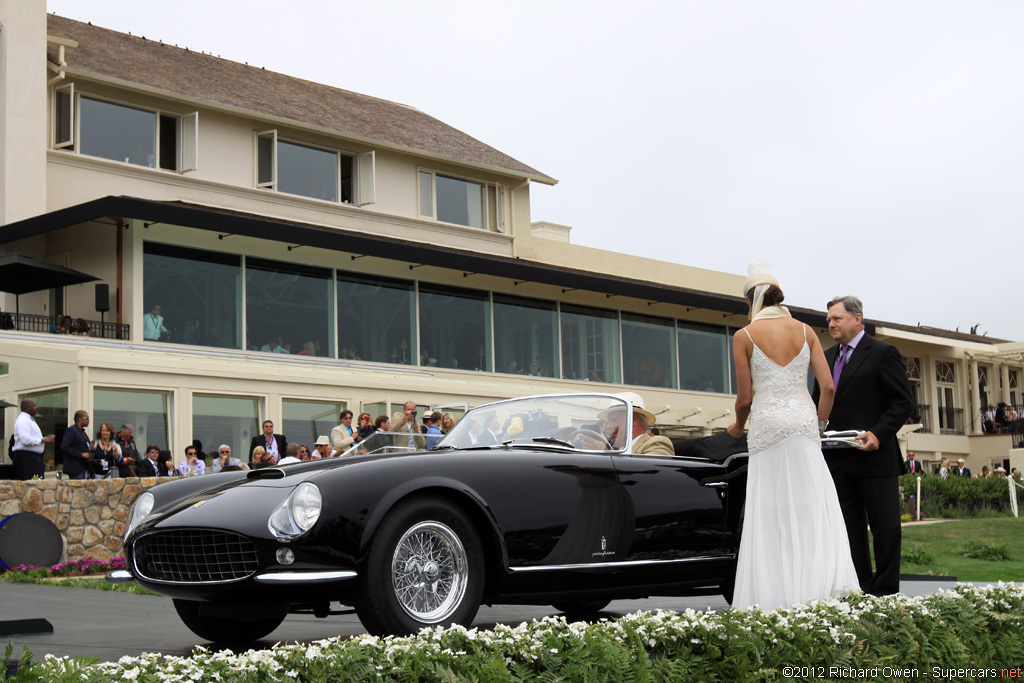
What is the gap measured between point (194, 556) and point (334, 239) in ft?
55.6

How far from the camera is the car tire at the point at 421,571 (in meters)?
5.52

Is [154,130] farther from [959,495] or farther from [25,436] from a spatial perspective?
[959,495]

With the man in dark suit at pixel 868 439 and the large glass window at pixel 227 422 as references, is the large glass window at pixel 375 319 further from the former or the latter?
the man in dark suit at pixel 868 439

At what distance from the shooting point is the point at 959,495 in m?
25.8

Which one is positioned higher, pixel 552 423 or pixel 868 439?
pixel 552 423

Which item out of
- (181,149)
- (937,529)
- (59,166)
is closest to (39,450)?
(59,166)

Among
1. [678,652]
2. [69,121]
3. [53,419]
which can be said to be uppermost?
[69,121]

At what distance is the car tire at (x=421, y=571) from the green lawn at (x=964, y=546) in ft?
25.5

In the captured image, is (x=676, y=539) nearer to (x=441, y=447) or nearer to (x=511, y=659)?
(x=441, y=447)

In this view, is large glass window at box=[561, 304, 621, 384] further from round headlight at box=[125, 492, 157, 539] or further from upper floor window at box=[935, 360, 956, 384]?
round headlight at box=[125, 492, 157, 539]

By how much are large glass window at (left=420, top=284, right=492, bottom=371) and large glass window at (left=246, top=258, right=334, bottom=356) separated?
2523mm

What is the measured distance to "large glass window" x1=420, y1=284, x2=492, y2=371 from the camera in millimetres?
24953

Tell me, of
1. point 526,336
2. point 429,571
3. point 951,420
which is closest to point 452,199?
point 526,336

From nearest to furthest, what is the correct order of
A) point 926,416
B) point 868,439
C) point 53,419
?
point 868,439, point 53,419, point 926,416
